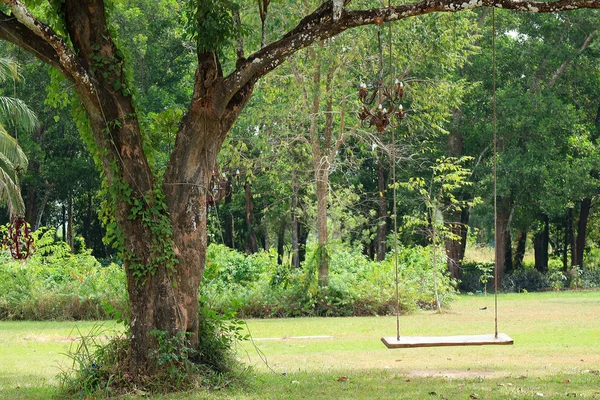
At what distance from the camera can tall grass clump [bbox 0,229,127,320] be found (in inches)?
714

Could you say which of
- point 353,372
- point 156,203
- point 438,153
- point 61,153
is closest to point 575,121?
point 438,153

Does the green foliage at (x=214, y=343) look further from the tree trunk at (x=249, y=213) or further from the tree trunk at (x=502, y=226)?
the tree trunk at (x=502, y=226)

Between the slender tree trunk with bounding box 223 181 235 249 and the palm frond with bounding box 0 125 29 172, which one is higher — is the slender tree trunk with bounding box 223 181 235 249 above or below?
below

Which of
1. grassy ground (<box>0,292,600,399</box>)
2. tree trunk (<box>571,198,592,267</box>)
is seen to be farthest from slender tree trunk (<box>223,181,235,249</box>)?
grassy ground (<box>0,292,600,399</box>)

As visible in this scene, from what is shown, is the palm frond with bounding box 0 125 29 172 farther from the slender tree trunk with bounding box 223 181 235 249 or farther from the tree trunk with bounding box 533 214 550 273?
the tree trunk with bounding box 533 214 550 273

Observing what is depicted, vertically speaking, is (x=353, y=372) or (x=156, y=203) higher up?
(x=156, y=203)

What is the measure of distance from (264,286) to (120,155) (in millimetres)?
11487

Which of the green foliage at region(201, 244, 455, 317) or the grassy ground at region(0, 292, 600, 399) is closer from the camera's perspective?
the grassy ground at region(0, 292, 600, 399)

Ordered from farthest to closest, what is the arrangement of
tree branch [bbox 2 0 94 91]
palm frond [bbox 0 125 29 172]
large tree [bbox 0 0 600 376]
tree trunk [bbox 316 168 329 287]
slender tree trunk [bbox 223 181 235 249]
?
1. slender tree trunk [bbox 223 181 235 249]
2. palm frond [bbox 0 125 29 172]
3. tree trunk [bbox 316 168 329 287]
4. large tree [bbox 0 0 600 376]
5. tree branch [bbox 2 0 94 91]

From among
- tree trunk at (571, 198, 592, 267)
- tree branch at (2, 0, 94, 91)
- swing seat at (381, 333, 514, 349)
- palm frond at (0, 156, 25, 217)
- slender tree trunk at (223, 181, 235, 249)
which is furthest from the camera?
slender tree trunk at (223, 181, 235, 249)

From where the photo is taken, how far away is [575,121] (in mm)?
31094

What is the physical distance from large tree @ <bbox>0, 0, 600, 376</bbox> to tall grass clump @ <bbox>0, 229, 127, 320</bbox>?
9493mm

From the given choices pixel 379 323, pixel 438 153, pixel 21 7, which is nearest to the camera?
pixel 21 7

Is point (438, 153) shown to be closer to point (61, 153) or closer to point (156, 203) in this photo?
point (61, 153)
